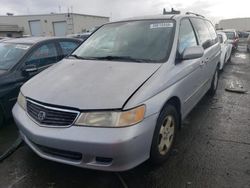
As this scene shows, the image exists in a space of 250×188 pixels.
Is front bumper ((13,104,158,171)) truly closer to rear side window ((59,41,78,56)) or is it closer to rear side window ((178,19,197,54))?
rear side window ((178,19,197,54))

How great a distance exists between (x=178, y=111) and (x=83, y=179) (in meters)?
1.44

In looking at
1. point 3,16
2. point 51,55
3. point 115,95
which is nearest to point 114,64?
point 115,95

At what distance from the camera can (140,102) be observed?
7.45 feet

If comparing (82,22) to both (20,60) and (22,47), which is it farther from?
(20,60)

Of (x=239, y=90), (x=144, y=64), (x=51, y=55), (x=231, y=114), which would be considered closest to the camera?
(x=144, y=64)

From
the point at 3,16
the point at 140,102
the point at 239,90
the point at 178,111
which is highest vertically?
the point at 140,102

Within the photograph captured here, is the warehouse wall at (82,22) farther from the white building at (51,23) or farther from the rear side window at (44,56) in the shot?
the rear side window at (44,56)

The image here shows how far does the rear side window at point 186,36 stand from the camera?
326cm

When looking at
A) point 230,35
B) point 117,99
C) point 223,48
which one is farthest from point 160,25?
point 230,35

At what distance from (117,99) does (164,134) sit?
0.85m

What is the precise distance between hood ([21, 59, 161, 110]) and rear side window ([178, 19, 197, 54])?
734 mm

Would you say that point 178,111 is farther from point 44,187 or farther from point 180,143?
point 44,187

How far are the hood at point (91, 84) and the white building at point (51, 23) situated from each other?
3579 centimetres

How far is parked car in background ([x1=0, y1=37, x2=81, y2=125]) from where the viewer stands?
3.83 m
